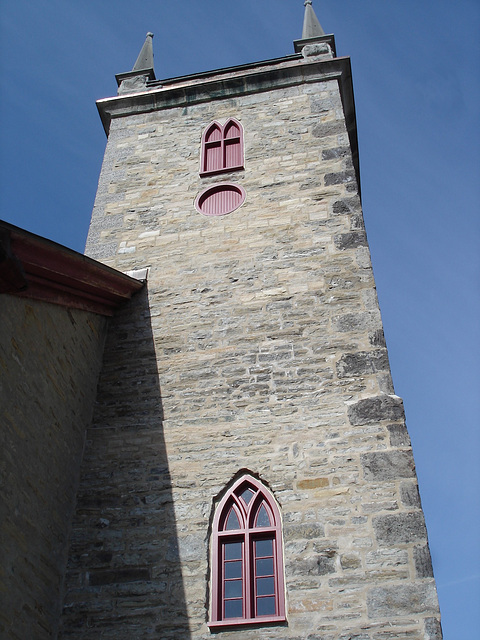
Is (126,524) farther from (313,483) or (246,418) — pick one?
(313,483)

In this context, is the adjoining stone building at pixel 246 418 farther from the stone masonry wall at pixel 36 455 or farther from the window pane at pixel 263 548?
the stone masonry wall at pixel 36 455

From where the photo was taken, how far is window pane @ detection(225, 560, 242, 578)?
6141mm

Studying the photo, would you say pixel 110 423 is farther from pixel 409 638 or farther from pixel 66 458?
pixel 409 638

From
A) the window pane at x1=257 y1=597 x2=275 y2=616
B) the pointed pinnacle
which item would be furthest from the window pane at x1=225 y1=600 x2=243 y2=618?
the pointed pinnacle

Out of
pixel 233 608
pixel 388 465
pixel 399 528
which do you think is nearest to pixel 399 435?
pixel 388 465

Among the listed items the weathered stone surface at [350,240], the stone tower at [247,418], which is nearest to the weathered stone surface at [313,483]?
the stone tower at [247,418]

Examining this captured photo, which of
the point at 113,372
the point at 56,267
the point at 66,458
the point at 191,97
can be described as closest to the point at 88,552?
the point at 66,458

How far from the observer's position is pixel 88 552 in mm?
6434

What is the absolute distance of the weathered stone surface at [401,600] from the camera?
18.0ft

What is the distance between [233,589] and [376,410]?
207cm

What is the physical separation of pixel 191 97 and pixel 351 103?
8.65 feet

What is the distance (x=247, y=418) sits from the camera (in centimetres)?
706

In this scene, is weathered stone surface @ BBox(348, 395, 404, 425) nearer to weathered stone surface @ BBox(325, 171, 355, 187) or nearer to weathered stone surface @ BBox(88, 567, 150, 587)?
weathered stone surface @ BBox(88, 567, 150, 587)

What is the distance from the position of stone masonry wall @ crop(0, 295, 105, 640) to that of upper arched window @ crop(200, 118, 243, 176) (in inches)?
146
